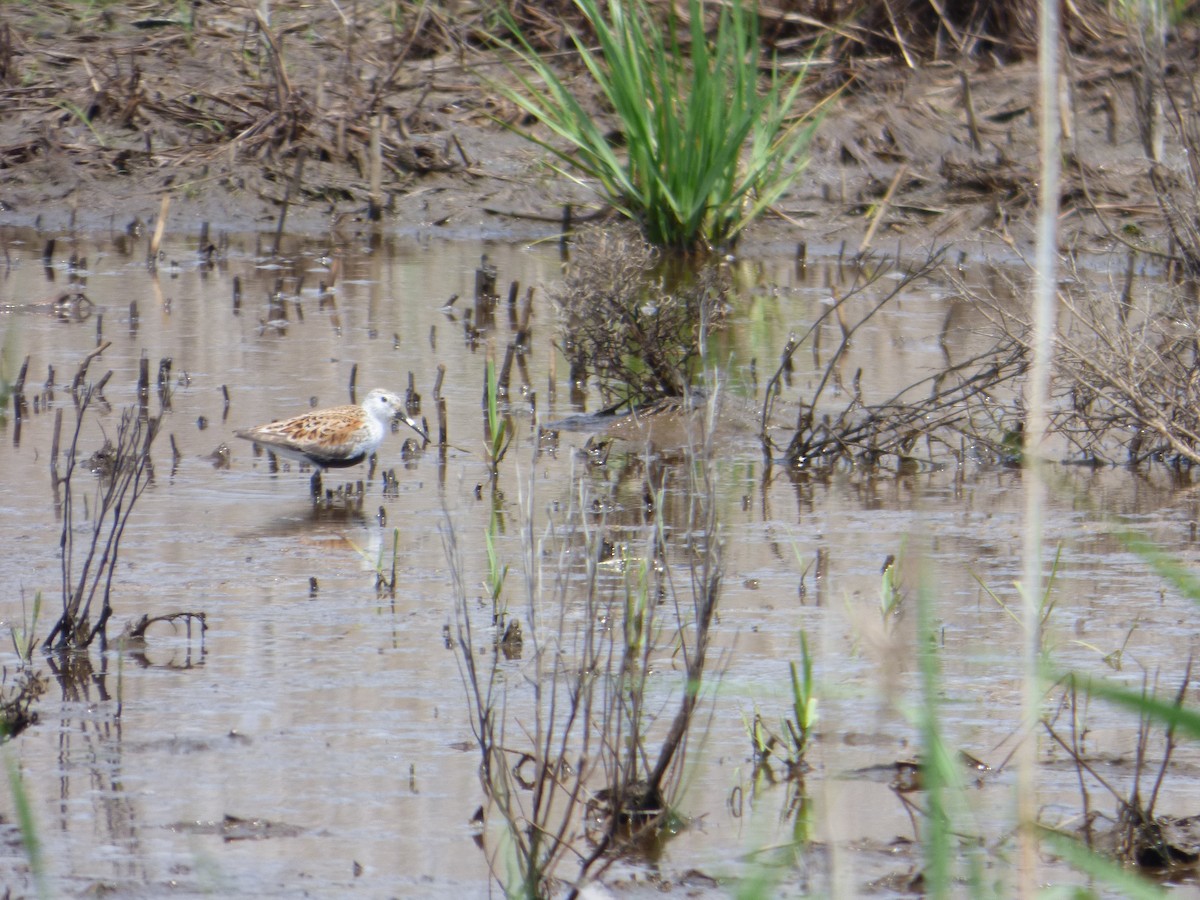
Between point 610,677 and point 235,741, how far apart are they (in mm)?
1010

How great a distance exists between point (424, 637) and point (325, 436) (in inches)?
72.7

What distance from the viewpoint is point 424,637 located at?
4.90 metres

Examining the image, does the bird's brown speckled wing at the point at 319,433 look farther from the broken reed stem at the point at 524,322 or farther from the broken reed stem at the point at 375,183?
the broken reed stem at the point at 375,183

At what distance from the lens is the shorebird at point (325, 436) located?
661 centimetres

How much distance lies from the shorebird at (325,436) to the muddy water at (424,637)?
157 millimetres

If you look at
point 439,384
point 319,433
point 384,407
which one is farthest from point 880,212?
point 319,433

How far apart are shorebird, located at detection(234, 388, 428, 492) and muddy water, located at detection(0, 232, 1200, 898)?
0.51ft

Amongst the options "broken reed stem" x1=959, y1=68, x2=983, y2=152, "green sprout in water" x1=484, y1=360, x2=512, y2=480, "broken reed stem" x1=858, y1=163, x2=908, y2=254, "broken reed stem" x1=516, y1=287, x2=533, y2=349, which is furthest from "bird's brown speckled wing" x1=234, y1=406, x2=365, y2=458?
"broken reed stem" x1=959, y1=68, x2=983, y2=152

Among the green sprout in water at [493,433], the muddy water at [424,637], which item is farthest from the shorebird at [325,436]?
the green sprout in water at [493,433]

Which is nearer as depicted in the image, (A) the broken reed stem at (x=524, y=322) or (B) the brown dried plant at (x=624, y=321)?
(B) the brown dried plant at (x=624, y=321)

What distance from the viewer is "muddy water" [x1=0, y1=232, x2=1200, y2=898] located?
141 inches

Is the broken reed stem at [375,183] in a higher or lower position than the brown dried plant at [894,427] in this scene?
higher

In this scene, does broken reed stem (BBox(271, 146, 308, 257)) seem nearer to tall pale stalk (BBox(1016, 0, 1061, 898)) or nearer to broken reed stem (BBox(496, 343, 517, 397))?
broken reed stem (BBox(496, 343, 517, 397))

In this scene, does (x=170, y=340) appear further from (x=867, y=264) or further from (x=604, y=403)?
(x=867, y=264)
